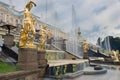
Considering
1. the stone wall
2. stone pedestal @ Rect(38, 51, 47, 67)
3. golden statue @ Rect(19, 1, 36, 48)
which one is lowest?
the stone wall

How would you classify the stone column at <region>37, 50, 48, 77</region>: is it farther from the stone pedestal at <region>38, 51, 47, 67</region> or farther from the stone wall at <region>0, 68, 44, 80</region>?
the stone wall at <region>0, 68, 44, 80</region>

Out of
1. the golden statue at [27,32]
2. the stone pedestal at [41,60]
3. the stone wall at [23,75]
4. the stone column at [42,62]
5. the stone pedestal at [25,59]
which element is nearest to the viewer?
the stone wall at [23,75]

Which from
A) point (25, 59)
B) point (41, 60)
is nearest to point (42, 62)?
point (41, 60)

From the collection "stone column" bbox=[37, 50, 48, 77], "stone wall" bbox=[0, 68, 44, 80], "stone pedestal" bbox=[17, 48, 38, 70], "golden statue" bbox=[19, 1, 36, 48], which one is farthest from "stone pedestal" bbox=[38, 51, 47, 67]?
"golden statue" bbox=[19, 1, 36, 48]

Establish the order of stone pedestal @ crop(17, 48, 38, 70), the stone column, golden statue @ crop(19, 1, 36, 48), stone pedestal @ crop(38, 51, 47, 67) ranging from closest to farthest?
stone pedestal @ crop(17, 48, 38, 70), golden statue @ crop(19, 1, 36, 48), the stone column, stone pedestal @ crop(38, 51, 47, 67)

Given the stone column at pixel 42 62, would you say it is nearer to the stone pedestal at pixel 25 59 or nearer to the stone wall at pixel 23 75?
the stone wall at pixel 23 75

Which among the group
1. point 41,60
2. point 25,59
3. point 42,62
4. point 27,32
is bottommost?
point 42,62

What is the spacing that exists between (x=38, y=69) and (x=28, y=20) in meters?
3.12

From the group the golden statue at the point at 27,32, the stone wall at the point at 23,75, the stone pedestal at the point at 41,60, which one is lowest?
the stone wall at the point at 23,75

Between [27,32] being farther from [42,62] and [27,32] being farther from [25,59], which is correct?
[42,62]

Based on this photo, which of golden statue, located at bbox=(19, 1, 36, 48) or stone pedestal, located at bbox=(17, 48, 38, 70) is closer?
stone pedestal, located at bbox=(17, 48, 38, 70)

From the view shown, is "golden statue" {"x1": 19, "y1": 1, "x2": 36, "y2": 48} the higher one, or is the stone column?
"golden statue" {"x1": 19, "y1": 1, "x2": 36, "y2": 48}

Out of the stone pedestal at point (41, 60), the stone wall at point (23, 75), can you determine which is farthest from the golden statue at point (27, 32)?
the stone pedestal at point (41, 60)

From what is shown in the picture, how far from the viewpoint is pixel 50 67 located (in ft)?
49.1
